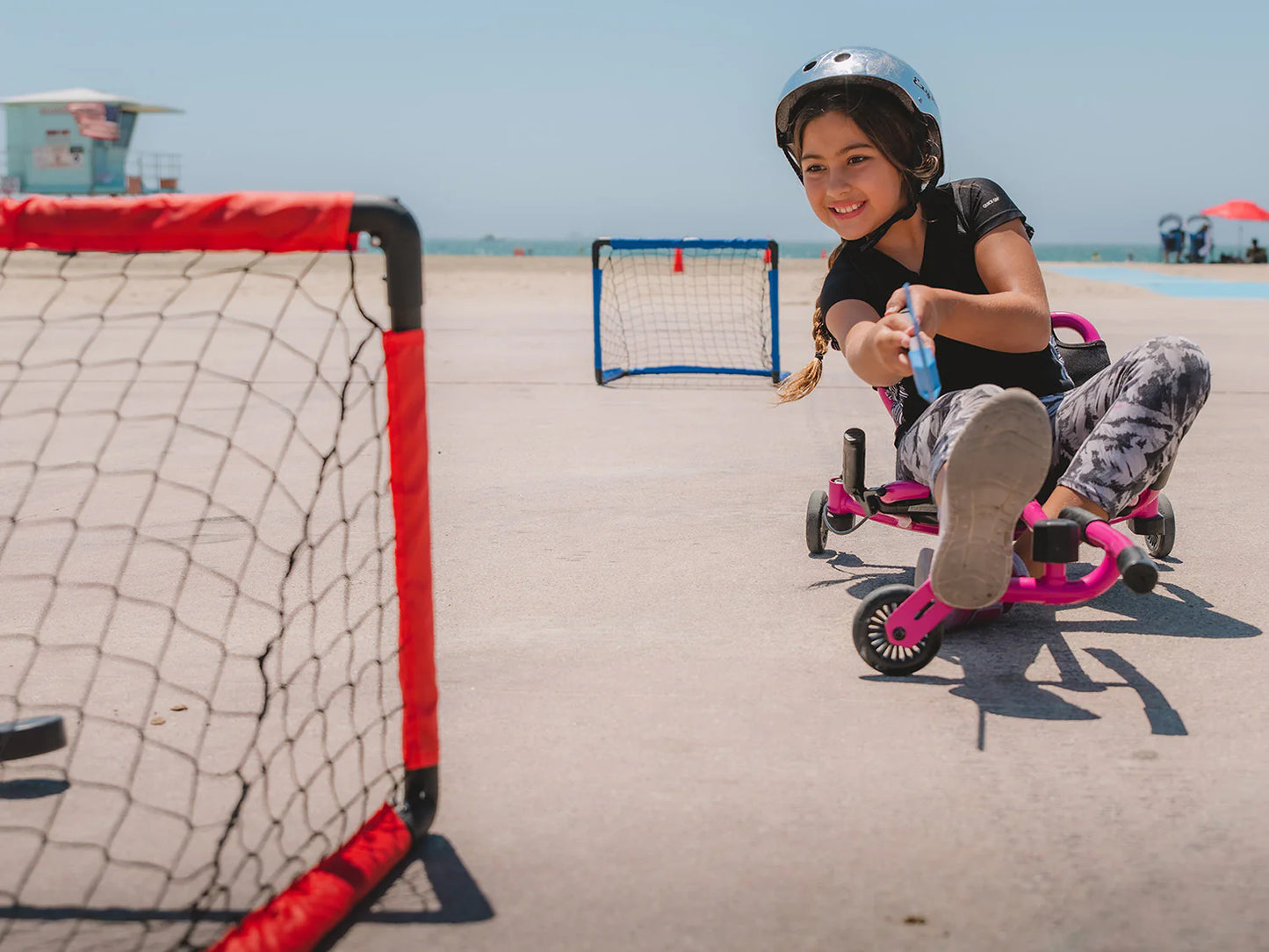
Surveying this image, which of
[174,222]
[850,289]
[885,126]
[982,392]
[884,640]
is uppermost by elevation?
[885,126]

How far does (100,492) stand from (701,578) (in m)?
2.61

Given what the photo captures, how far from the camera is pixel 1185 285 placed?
24750 mm

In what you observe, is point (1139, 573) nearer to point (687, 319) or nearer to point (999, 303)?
point (999, 303)

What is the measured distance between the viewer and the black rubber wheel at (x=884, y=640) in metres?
2.74

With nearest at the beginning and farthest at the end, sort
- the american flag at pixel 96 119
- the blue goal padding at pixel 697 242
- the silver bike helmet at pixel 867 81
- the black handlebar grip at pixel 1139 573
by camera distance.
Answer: the black handlebar grip at pixel 1139 573
the silver bike helmet at pixel 867 81
the blue goal padding at pixel 697 242
the american flag at pixel 96 119

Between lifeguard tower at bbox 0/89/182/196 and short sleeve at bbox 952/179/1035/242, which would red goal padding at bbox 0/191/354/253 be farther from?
lifeguard tower at bbox 0/89/182/196

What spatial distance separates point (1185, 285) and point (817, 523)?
23.9 metres

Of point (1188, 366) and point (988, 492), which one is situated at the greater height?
point (1188, 366)

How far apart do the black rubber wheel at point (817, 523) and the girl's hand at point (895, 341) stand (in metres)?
1.14

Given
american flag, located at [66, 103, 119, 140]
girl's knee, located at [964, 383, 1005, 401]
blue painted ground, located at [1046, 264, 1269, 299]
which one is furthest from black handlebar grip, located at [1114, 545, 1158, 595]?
american flag, located at [66, 103, 119, 140]

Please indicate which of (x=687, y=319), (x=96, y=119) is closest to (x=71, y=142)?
(x=96, y=119)

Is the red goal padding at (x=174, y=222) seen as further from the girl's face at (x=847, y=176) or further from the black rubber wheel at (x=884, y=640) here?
the girl's face at (x=847, y=176)

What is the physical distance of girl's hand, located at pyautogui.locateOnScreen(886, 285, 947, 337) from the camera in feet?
8.89

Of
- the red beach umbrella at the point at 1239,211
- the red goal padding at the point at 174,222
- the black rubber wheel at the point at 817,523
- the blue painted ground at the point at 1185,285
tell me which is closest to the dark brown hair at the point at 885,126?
the black rubber wheel at the point at 817,523
